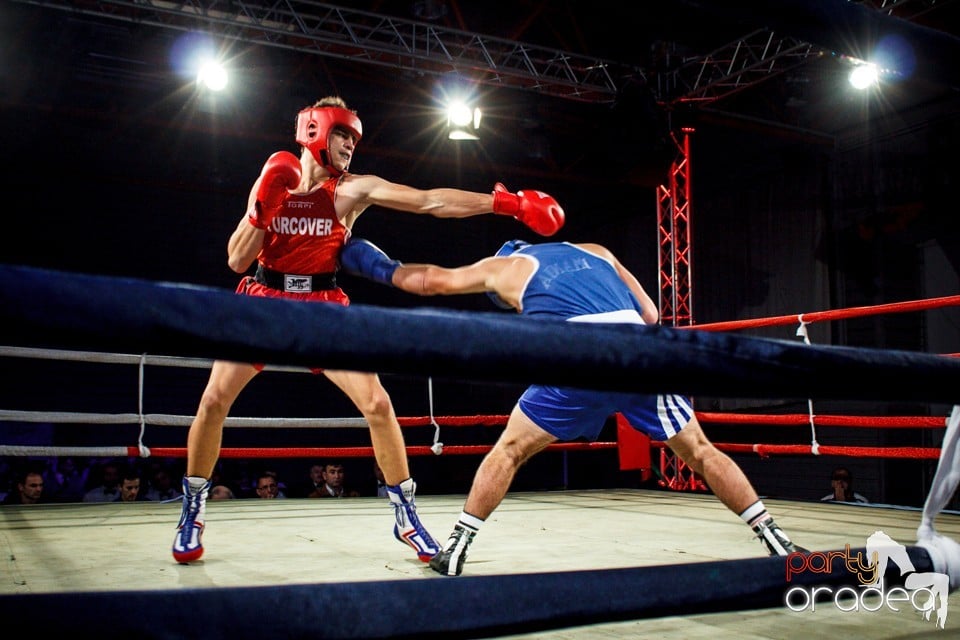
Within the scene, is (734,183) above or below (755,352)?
above

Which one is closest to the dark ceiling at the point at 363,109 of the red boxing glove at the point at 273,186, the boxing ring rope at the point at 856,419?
the boxing ring rope at the point at 856,419

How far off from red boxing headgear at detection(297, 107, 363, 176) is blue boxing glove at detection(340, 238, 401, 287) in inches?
11.9

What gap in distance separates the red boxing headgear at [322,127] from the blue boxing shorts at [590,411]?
1.00 m

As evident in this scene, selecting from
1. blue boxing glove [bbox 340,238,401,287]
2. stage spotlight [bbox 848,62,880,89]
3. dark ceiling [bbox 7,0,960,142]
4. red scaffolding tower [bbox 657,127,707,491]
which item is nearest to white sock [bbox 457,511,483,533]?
blue boxing glove [bbox 340,238,401,287]

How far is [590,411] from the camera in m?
2.00

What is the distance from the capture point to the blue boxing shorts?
199 centimetres

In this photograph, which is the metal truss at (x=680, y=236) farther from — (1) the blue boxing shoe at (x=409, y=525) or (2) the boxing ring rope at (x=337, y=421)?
(1) the blue boxing shoe at (x=409, y=525)

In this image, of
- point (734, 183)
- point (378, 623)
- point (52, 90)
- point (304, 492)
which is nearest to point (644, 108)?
point (734, 183)

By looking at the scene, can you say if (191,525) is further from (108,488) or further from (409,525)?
(108,488)

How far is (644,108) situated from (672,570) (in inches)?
266

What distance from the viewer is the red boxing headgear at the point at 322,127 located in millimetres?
2400

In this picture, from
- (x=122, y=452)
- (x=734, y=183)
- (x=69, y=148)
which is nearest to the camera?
(x=122, y=452)

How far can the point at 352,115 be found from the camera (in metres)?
2.47

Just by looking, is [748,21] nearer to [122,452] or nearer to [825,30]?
[825,30]
